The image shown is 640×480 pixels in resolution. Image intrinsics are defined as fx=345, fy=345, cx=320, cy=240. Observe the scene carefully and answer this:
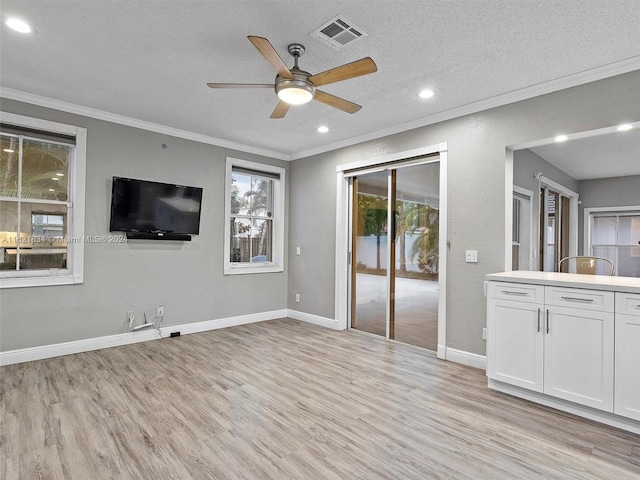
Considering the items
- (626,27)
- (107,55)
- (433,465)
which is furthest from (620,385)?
(107,55)

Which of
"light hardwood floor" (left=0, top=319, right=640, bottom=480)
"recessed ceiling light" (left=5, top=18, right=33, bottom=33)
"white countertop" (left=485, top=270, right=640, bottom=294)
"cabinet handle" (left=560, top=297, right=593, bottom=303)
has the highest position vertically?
"recessed ceiling light" (left=5, top=18, right=33, bottom=33)

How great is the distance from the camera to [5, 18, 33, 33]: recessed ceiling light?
2.33 meters

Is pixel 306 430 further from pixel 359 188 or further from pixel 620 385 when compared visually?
pixel 359 188

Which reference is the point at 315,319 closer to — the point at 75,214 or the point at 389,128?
the point at 389,128

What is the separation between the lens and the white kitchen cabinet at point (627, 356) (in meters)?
2.27

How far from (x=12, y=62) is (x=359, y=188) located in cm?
381

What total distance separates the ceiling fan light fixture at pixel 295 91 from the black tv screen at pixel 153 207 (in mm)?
2427

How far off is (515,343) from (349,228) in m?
2.67

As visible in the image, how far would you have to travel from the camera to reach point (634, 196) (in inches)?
259

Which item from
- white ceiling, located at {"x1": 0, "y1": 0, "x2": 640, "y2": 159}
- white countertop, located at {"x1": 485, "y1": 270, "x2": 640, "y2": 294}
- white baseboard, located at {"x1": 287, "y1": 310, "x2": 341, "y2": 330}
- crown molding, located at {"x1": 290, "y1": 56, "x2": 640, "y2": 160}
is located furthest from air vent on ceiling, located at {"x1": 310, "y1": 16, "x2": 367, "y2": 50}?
white baseboard, located at {"x1": 287, "y1": 310, "x2": 341, "y2": 330}

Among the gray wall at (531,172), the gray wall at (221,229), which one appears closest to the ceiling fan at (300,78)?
the gray wall at (221,229)

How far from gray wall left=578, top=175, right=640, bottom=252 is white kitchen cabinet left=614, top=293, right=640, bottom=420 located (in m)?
5.75

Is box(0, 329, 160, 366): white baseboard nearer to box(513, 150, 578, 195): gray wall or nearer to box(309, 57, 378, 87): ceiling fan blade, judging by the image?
box(309, 57, 378, 87): ceiling fan blade

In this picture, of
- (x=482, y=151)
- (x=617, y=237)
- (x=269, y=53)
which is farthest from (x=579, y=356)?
(x=617, y=237)
